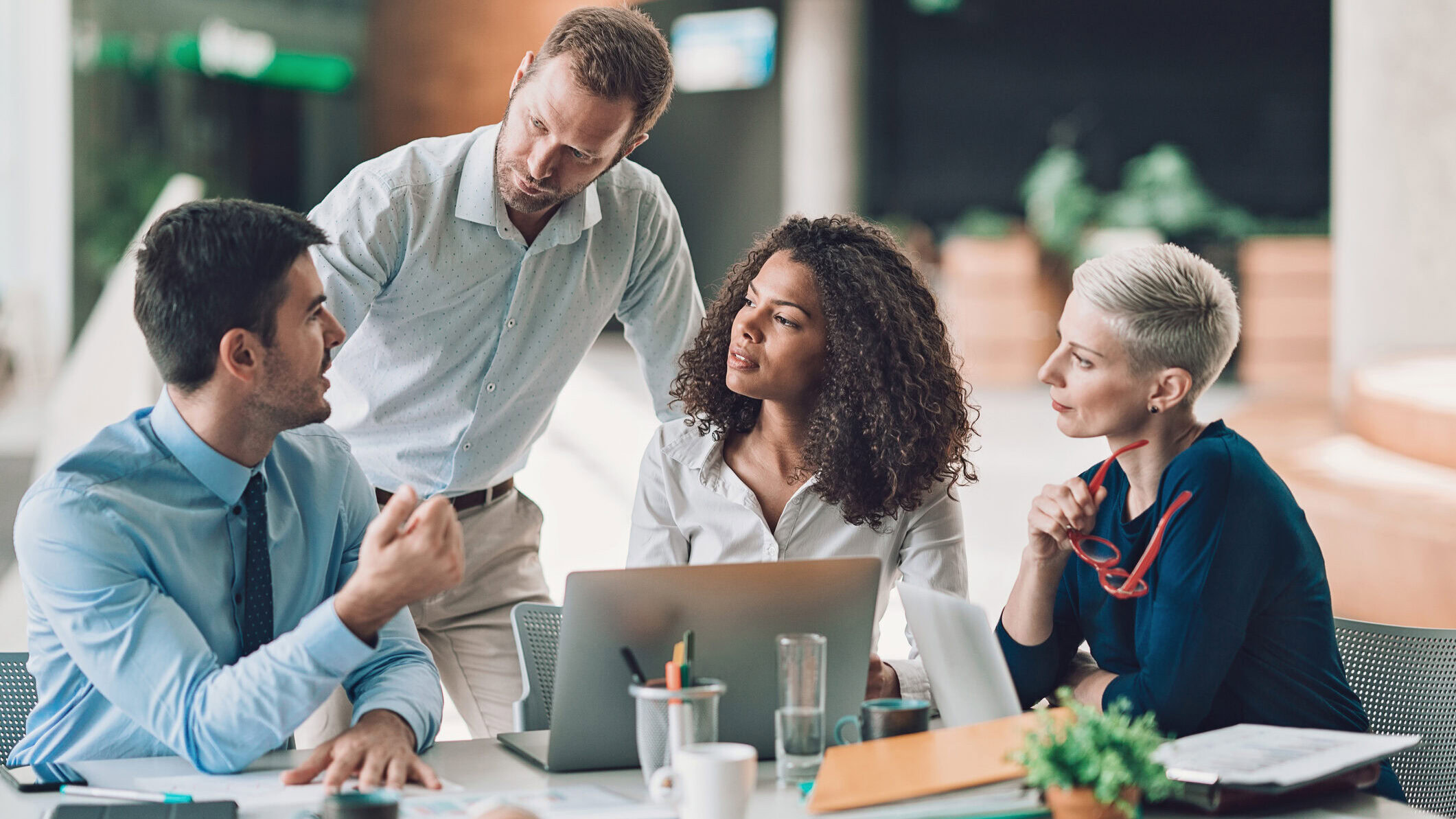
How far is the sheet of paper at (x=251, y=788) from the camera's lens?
1.45 meters

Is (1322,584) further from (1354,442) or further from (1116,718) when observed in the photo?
(1354,442)

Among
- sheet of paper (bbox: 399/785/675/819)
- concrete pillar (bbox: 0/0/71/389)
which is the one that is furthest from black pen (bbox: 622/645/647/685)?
concrete pillar (bbox: 0/0/71/389)

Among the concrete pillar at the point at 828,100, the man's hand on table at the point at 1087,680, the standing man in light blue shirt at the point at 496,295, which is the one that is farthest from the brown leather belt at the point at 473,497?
the concrete pillar at the point at 828,100

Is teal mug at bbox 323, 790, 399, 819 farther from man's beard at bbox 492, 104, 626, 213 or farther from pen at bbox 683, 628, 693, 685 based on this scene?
man's beard at bbox 492, 104, 626, 213

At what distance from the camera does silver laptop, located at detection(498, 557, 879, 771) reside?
1.50m

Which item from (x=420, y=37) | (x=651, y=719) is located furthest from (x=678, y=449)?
(x=420, y=37)

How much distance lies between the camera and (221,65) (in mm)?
11039

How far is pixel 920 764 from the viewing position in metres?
1.46

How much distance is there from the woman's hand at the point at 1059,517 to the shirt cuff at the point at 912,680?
25 centimetres

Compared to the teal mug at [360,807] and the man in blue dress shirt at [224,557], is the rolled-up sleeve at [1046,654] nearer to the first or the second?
the man in blue dress shirt at [224,557]

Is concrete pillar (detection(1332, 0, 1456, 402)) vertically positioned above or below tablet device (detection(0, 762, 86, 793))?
above

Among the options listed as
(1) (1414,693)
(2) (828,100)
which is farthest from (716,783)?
(2) (828,100)

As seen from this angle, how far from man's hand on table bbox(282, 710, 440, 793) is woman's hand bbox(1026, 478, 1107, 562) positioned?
868 mm

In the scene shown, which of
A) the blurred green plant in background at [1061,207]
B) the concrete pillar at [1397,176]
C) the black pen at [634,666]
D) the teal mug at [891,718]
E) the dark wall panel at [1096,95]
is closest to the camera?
the black pen at [634,666]
